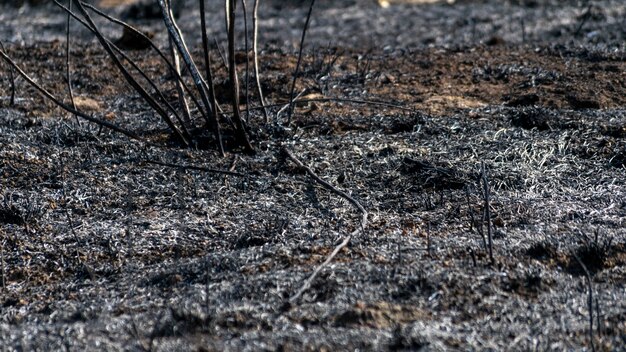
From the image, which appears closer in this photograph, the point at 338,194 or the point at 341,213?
the point at 341,213

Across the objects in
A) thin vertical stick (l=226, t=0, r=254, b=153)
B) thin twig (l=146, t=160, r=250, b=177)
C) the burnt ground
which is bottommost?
the burnt ground

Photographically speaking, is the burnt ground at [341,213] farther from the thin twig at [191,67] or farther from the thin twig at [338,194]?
the thin twig at [191,67]

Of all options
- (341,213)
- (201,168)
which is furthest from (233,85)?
(341,213)

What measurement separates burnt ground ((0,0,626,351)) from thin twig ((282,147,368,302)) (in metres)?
0.05

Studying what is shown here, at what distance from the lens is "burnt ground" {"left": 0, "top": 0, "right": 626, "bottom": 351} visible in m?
4.08

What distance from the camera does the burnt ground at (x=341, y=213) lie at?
408 centimetres

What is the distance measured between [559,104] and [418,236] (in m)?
2.34

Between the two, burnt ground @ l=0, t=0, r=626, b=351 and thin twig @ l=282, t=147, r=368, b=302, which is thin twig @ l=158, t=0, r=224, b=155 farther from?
thin twig @ l=282, t=147, r=368, b=302

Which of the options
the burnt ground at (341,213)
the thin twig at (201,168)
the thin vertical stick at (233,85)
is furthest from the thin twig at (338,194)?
the thin twig at (201,168)

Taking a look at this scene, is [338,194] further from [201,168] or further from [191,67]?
[191,67]

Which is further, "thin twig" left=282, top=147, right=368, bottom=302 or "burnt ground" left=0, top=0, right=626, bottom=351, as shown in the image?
"thin twig" left=282, top=147, right=368, bottom=302

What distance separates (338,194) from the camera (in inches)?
211

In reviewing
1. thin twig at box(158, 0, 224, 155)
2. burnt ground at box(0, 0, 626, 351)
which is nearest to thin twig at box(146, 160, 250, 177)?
burnt ground at box(0, 0, 626, 351)

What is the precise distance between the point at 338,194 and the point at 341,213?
0.49ft
